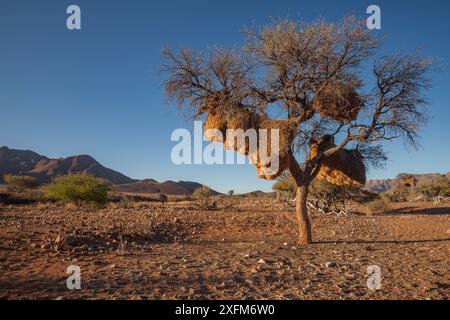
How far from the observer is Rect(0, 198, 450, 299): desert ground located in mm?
A: 5633

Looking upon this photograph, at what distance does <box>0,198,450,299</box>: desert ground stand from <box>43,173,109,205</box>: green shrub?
9.54 m

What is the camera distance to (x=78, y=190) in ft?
71.1

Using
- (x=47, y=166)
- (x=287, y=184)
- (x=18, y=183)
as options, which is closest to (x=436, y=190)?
(x=287, y=184)

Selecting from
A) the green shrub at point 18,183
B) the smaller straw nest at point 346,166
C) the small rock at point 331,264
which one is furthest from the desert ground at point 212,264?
the green shrub at point 18,183

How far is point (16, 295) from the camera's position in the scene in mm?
5051

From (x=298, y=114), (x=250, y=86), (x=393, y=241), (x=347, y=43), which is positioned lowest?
(x=393, y=241)

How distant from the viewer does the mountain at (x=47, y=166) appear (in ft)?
312

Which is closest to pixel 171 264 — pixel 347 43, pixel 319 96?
pixel 319 96

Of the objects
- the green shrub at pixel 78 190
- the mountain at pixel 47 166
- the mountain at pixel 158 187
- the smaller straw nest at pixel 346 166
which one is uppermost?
the mountain at pixel 47 166

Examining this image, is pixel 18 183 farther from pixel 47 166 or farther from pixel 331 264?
pixel 47 166

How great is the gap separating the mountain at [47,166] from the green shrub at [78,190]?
2963 inches

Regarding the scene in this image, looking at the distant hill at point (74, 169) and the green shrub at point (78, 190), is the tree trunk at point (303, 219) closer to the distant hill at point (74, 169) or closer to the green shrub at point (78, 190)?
the green shrub at point (78, 190)
